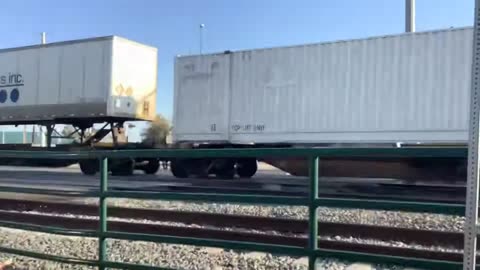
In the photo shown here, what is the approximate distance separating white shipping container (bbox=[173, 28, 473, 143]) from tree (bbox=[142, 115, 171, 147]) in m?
2.48

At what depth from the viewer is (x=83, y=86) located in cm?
2184

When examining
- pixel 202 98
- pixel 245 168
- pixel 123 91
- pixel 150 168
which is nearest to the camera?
pixel 202 98

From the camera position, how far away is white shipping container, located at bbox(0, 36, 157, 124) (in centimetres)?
2142

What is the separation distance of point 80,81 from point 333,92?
34.5 feet

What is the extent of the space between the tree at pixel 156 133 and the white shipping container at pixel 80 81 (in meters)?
0.90

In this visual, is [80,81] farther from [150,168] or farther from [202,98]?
[202,98]

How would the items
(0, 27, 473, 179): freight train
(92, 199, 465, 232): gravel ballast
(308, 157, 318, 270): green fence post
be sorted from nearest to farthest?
1. (308, 157, 318, 270): green fence post
2. (92, 199, 465, 232): gravel ballast
3. (0, 27, 473, 179): freight train

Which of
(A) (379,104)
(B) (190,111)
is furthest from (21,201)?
(A) (379,104)

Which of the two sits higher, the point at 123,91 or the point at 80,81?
the point at 80,81

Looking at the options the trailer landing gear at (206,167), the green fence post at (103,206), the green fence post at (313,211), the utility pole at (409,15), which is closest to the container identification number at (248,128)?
the trailer landing gear at (206,167)

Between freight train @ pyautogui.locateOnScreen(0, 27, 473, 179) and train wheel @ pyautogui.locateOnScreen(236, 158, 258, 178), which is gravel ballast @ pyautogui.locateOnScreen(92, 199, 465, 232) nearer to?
freight train @ pyautogui.locateOnScreen(0, 27, 473, 179)

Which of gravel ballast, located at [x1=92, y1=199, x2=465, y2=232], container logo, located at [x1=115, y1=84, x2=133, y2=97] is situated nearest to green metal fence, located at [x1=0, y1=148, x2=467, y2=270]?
gravel ballast, located at [x1=92, y1=199, x2=465, y2=232]

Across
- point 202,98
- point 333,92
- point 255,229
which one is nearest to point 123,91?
point 202,98

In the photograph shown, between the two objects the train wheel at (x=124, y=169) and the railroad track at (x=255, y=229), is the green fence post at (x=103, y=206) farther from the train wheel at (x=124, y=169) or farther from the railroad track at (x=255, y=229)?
the train wheel at (x=124, y=169)
